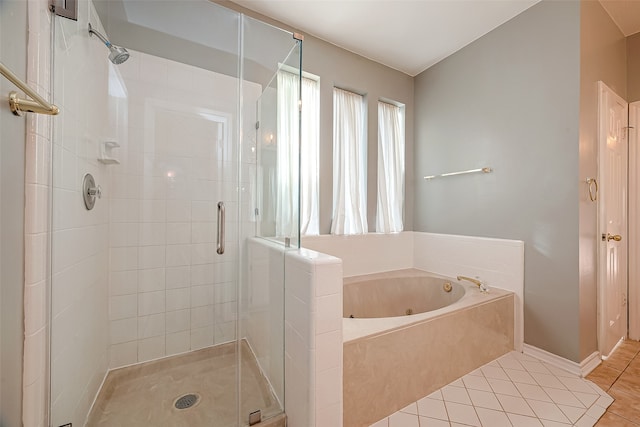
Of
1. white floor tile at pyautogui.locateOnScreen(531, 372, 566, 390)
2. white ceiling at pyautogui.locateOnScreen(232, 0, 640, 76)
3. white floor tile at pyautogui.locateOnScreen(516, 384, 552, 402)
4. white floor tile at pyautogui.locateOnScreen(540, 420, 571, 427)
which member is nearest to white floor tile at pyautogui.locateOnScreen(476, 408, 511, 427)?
white floor tile at pyautogui.locateOnScreen(540, 420, 571, 427)

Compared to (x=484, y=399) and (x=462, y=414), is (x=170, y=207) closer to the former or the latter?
(x=462, y=414)

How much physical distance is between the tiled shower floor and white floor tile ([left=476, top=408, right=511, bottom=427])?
1044 mm

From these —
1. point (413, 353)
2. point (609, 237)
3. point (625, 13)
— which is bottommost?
point (413, 353)

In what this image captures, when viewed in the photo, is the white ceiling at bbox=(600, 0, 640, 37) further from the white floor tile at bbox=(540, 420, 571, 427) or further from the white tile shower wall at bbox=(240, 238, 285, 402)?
the white tile shower wall at bbox=(240, 238, 285, 402)

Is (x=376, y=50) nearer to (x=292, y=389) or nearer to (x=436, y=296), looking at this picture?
(x=436, y=296)

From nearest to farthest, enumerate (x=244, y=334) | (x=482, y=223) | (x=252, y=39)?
(x=244, y=334) < (x=252, y=39) < (x=482, y=223)

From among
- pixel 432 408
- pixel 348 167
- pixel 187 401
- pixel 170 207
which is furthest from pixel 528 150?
pixel 187 401

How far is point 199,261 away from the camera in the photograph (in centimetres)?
190

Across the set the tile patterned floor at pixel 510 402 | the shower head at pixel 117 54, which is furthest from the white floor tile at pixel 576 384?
the shower head at pixel 117 54

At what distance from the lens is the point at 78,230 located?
1.21 m

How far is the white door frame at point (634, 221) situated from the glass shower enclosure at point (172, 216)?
2.88 m

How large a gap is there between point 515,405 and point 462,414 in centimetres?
33

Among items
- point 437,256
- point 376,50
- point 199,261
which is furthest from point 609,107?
point 199,261

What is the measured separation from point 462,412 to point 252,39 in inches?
103
